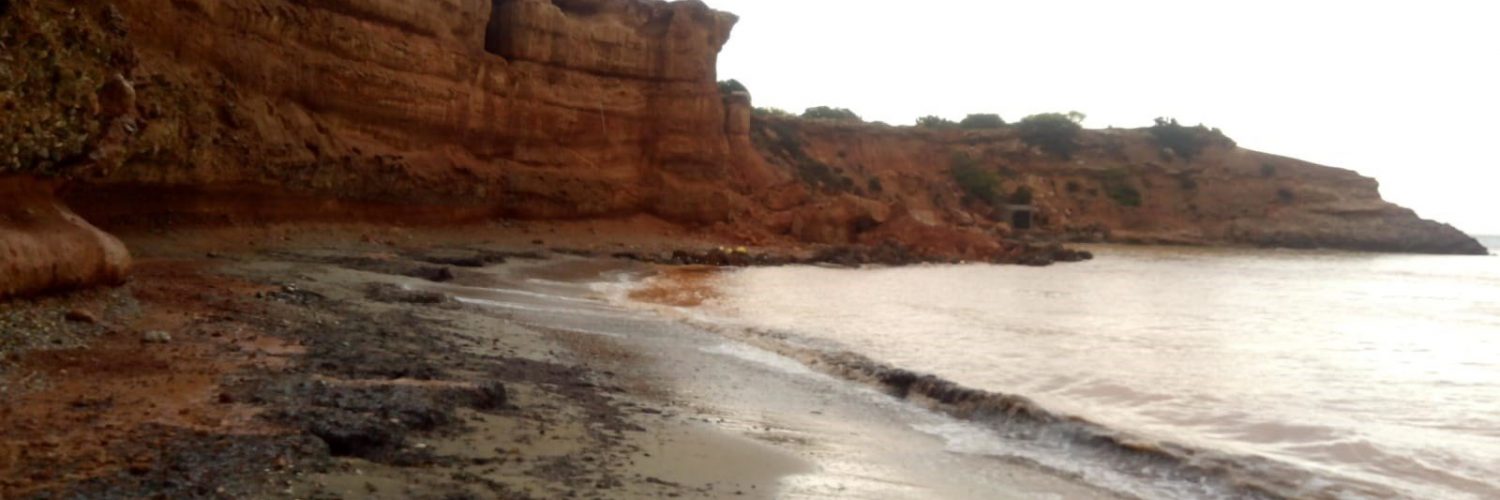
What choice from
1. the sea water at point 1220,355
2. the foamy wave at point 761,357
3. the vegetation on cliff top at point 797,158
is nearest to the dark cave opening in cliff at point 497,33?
the sea water at point 1220,355

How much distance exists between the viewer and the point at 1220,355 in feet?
36.4

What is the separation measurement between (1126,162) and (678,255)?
45833 millimetres

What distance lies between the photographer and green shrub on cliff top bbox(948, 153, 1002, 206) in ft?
188

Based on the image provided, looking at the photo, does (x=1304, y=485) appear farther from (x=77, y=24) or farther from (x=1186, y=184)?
(x=1186, y=184)

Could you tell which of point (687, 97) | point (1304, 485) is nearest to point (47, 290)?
point (1304, 485)

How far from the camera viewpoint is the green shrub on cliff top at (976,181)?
188ft

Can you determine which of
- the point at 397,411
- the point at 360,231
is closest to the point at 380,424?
the point at 397,411

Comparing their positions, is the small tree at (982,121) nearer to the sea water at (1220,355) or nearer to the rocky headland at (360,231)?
the rocky headland at (360,231)

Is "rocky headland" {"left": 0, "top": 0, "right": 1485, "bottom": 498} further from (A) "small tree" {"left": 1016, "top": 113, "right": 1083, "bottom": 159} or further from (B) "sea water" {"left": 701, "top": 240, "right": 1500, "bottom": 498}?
(A) "small tree" {"left": 1016, "top": 113, "right": 1083, "bottom": 159}

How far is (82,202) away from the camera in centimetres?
1328

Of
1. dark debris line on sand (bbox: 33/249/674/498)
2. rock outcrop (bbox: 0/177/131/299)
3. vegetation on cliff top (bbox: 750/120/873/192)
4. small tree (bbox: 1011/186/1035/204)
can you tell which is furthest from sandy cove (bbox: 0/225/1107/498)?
small tree (bbox: 1011/186/1035/204)

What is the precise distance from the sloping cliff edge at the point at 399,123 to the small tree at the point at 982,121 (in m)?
20.5

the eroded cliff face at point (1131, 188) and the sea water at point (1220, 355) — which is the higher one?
the eroded cliff face at point (1131, 188)

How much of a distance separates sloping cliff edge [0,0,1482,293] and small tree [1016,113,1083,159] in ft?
45.5
